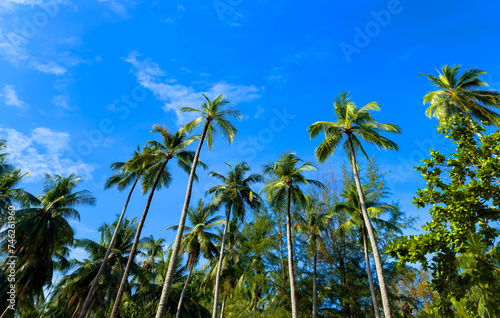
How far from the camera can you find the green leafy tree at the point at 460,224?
18.4ft

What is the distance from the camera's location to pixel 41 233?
1898 centimetres

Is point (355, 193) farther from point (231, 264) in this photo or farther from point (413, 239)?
point (413, 239)

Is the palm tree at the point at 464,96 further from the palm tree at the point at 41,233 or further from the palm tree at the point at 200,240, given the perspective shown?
the palm tree at the point at 41,233

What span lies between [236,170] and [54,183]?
562 inches

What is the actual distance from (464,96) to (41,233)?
31.1 metres

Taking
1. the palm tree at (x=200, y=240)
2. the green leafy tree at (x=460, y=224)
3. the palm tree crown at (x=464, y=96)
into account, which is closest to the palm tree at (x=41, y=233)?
the palm tree at (x=200, y=240)

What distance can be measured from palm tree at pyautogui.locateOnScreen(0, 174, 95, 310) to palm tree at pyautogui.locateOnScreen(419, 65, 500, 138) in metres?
27.2

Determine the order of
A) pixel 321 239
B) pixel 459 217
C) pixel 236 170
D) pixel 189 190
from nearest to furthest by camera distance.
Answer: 1. pixel 459 217
2. pixel 189 190
3. pixel 321 239
4. pixel 236 170

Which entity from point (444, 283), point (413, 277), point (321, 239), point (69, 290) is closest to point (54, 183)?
point (69, 290)

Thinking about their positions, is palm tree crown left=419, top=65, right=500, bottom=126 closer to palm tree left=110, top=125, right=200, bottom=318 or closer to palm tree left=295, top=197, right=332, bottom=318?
palm tree left=295, top=197, right=332, bottom=318

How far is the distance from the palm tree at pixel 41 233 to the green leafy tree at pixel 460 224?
71.7 ft

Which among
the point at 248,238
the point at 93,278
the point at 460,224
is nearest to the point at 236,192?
the point at 248,238

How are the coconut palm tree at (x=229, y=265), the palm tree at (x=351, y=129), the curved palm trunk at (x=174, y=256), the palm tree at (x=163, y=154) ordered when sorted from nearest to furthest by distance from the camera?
the curved palm trunk at (x=174, y=256) → the palm tree at (x=351, y=129) → the palm tree at (x=163, y=154) → the coconut palm tree at (x=229, y=265)

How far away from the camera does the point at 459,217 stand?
607 cm
